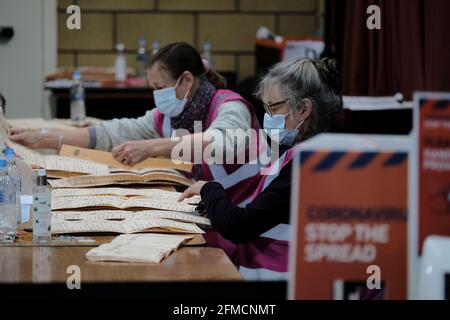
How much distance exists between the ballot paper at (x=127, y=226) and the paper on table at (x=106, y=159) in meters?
1.04

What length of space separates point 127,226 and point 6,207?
34 cm

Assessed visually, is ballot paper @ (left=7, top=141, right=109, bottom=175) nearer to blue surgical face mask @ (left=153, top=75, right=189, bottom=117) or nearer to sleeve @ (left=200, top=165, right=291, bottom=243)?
blue surgical face mask @ (left=153, top=75, right=189, bottom=117)

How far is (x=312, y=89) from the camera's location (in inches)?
100

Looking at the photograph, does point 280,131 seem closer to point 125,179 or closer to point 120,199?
point 120,199

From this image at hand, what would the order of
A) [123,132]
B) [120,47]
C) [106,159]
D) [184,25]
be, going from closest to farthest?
[106,159] < [123,132] < [120,47] < [184,25]

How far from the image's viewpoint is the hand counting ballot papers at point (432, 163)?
1355mm

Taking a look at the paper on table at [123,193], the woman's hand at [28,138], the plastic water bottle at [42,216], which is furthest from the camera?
the woman's hand at [28,138]

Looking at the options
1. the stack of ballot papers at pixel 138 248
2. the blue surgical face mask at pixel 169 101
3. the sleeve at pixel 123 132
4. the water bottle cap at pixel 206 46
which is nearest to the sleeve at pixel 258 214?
the stack of ballot papers at pixel 138 248

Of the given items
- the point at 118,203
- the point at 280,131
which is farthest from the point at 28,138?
the point at 280,131

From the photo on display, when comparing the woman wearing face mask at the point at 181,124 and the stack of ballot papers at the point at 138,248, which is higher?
the woman wearing face mask at the point at 181,124

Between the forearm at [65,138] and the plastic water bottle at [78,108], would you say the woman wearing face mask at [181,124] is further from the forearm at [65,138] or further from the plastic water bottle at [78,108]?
the plastic water bottle at [78,108]

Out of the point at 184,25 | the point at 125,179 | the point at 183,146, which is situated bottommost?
the point at 125,179

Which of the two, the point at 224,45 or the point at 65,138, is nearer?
the point at 65,138

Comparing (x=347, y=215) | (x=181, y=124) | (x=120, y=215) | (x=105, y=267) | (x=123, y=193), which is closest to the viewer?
(x=347, y=215)
